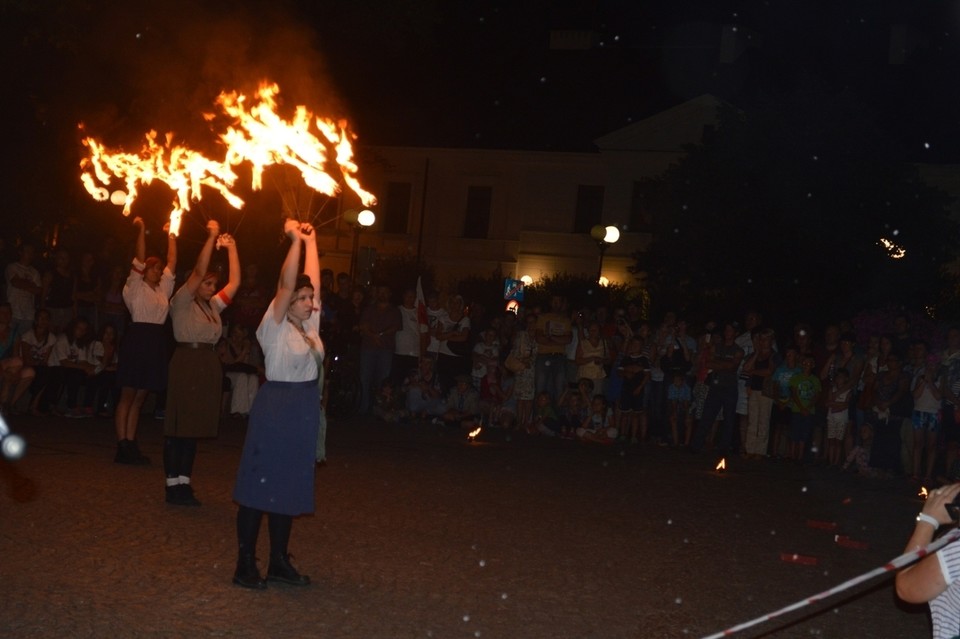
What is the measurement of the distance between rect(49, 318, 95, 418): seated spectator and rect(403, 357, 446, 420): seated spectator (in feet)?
16.2

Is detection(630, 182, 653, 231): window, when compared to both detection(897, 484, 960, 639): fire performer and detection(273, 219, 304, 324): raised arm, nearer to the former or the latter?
detection(273, 219, 304, 324): raised arm

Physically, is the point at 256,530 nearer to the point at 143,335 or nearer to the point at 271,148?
the point at 271,148

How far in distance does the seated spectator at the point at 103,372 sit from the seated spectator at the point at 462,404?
5076 millimetres

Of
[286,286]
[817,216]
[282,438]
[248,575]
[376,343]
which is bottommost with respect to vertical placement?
[248,575]

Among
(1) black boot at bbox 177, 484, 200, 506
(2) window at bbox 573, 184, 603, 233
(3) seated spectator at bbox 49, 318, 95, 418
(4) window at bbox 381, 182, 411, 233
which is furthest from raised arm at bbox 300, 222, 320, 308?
(4) window at bbox 381, 182, 411, 233

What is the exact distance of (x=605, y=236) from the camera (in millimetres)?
27422

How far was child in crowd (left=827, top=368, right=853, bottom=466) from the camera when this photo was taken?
1758cm

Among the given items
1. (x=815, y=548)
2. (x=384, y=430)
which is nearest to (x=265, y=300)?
(x=384, y=430)

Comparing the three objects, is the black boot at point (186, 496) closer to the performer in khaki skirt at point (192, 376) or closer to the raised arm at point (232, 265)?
the performer in khaki skirt at point (192, 376)

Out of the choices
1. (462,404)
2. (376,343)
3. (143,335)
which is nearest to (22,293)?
(376,343)

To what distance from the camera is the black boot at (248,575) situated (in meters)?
8.00

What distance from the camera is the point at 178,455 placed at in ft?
34.9

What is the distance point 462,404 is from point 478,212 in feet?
118

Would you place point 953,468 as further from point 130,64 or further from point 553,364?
point 130,64
